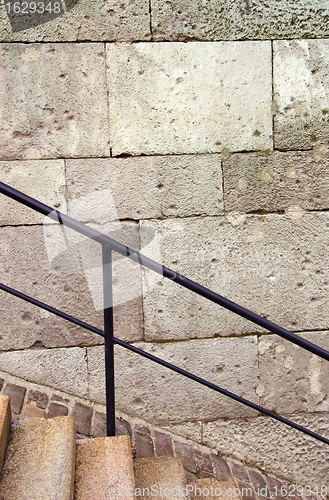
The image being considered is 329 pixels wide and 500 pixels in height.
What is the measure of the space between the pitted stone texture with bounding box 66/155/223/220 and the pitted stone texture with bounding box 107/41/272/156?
0.09m

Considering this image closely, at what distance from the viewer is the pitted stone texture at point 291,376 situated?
2430 millimetres

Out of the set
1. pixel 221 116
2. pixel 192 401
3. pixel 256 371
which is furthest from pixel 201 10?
pixel 192 401

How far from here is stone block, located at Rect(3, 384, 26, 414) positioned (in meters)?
2.09

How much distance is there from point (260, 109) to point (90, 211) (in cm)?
138

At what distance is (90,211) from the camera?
2287 mm

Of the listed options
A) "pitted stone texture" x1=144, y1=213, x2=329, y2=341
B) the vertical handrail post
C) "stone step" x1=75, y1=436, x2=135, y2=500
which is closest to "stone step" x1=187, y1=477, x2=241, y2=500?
"stone step" x1=75, y1=436, x2=135, y2=500

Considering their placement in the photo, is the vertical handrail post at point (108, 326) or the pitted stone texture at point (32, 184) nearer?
the vertical handrail post at point (108, 326)

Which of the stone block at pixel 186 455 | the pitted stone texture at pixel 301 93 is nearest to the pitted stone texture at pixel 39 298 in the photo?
the stone block at pixel 186 455

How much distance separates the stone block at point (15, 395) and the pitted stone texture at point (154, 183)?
1282 mm

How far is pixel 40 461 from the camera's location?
137 cm

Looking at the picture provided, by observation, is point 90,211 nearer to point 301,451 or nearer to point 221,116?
point 221,116

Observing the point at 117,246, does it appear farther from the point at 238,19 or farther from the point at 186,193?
the point at 238,19

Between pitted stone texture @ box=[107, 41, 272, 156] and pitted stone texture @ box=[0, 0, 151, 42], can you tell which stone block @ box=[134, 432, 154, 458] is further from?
pitted stone texture @ box=[0, 0, 151, 42]

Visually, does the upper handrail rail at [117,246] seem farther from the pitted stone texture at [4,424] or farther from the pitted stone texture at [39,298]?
the pitted stone texture at [39,298]
